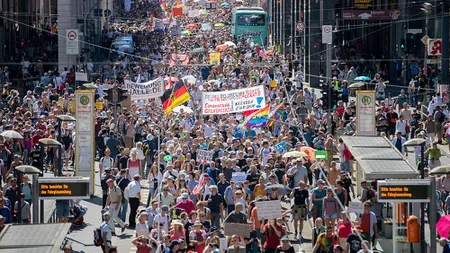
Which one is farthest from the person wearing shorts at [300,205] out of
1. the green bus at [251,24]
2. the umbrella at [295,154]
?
the green bus at [251,24]

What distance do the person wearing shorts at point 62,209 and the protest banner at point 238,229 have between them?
4.10 meters

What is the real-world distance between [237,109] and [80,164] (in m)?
6.49

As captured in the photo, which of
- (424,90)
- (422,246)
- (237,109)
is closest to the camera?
→ (422,246)

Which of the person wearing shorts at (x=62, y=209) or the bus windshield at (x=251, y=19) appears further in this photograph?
the bus windshield at (x=251, y=19)

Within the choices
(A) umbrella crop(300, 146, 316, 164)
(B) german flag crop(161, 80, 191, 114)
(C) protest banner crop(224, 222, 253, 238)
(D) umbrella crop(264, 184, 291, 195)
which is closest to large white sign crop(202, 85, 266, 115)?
(B) german flag crop(161, 80, 191, 114)

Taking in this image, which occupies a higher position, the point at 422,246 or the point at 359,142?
the point at 359,142

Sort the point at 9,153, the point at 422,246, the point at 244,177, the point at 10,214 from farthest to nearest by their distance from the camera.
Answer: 1. the point at 9,153
2. the point at 244,177
3. the point at 10,214
4. the point at 422,246

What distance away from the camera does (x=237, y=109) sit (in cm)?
3516

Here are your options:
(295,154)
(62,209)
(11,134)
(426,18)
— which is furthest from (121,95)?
(426,18)

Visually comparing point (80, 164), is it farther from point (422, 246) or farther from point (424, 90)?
point (424, 90)

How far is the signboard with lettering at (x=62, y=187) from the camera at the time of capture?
2148 cm

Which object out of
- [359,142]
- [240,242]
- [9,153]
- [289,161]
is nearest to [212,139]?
[289,161]

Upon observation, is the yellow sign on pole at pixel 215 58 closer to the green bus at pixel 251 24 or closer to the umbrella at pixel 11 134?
the green bus at pixel 251 24

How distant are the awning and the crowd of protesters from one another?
89cm
